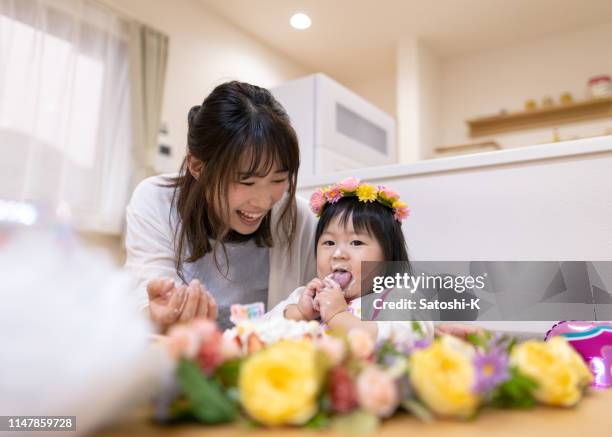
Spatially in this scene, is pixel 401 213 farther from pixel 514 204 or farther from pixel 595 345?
pixel 595 345

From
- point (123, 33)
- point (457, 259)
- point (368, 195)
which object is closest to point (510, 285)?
point (457, 259)

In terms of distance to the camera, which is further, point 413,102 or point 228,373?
point 413,102

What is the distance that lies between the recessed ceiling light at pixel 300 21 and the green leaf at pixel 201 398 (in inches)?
154

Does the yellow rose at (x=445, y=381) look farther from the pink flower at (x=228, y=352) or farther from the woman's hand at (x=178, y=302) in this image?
the woman's hand at (x=178, y=302)

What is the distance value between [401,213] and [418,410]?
828mm

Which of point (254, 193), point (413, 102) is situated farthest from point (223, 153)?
point (413, 102)

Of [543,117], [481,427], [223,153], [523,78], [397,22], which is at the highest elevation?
[397,22]

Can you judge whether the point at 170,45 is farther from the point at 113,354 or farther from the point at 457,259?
the point at 113,354

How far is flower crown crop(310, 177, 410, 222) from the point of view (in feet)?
3.84

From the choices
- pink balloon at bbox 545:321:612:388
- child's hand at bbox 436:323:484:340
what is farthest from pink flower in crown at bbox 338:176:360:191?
pink balloon at bbox 545:321:612:388

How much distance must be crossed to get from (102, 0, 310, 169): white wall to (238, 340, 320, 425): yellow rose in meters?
3.05

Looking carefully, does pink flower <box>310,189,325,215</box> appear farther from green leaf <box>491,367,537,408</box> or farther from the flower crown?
green leaf <box>491,367,537,408</box>

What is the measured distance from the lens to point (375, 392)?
342 millimetres

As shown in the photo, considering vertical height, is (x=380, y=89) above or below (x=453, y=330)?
above
